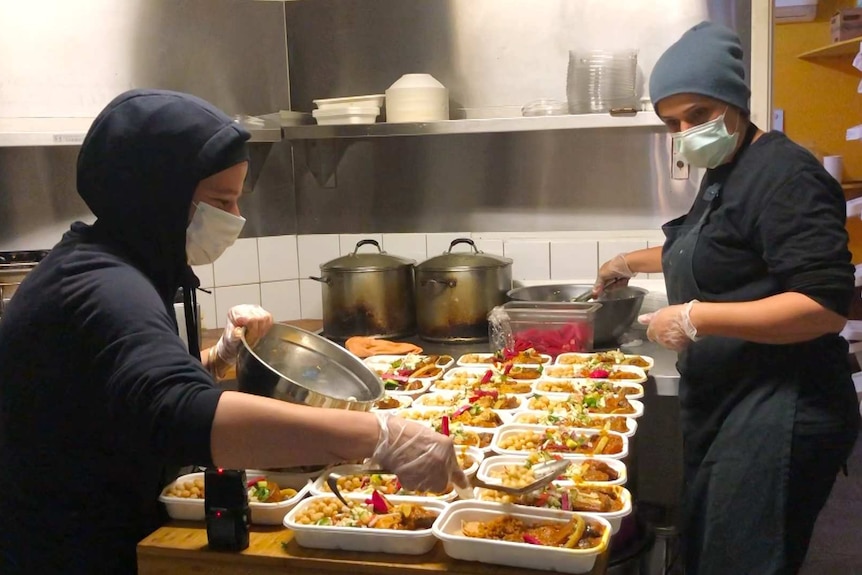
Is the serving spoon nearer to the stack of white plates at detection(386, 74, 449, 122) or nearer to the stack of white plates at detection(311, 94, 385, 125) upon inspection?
the stack of white plates at detection(386, 74, 449, 122)

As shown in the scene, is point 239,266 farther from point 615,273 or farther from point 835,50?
point 835,50

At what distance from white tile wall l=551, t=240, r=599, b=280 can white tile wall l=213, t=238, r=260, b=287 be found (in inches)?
49.7

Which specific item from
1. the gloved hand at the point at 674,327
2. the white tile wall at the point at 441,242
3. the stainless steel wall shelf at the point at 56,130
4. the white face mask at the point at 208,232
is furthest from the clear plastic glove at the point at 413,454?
the white tile wall at the point at 441,242

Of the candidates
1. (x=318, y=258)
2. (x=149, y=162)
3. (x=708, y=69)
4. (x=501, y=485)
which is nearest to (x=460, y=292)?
(x=318, y=258)

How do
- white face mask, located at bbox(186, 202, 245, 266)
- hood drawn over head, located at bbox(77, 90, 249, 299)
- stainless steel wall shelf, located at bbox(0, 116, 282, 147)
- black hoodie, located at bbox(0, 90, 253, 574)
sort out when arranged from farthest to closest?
stainless steel wall shelf, located at bbox(0, 116, 282, 147), white face mask, located at bbox(186, 202, 245, 266), hood drawn over head, located at bbox(77, 90, 249, 299), black hoodie, located at bbox(0, 90, 253, 574)

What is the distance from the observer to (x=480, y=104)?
3.35 meters

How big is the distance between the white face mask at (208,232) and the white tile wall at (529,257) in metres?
1.90

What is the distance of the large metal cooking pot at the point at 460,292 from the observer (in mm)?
2906

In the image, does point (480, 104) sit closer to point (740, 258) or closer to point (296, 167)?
point (296, 167)

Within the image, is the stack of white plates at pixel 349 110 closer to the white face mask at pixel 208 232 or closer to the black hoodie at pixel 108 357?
the white face mask at pixel 208 232

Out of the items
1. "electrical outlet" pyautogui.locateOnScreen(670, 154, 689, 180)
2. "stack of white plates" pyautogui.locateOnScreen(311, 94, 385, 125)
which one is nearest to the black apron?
"electrical outlet" pyautogui.locateOnScreen(670, 154, 689, 180)

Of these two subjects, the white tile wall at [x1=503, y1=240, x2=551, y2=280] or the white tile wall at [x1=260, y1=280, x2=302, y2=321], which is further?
the white tile wall at [x1=260, y1=280, x2=302, y2=321]

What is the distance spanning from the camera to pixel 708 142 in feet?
6.47

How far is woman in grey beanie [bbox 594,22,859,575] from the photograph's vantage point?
5.93 ft
